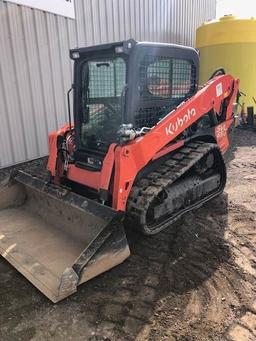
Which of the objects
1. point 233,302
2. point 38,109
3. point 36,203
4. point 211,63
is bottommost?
point 233,302

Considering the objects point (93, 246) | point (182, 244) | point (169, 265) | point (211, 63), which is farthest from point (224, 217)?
point (211, 63)

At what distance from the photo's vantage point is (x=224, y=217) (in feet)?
13.6

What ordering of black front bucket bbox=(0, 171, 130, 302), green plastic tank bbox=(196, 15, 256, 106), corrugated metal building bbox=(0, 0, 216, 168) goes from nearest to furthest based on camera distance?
black front bucket bbox=(0, 171, 130, 302)
corrugated metal building bbox=(0, 0, 216, 168)
green plastic tank bbox=(196, 15, 256, 106)

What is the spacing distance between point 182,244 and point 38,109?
13.9 feet

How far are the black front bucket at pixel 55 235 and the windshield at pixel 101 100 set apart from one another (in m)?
0.70

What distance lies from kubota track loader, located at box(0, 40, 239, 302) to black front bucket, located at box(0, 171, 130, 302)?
1cm

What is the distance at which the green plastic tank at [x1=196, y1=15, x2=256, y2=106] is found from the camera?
360 inches

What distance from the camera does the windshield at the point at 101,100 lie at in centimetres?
348

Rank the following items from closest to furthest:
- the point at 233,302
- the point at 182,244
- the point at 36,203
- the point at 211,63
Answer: the point at 233,302, the point at 182,244, the point at 36,203, the point at 211,63

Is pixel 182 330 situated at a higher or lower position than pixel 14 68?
lower

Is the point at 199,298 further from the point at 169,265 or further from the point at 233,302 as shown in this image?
the point at 169,265

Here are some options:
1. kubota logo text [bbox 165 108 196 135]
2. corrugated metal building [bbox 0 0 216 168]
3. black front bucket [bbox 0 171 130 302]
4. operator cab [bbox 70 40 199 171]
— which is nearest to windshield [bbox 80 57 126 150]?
operator cab [bbox 70 40 199 171]

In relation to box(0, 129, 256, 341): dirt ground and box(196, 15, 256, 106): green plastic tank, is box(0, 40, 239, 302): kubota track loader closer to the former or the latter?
box(0, 129, 256, 341): dirt ground

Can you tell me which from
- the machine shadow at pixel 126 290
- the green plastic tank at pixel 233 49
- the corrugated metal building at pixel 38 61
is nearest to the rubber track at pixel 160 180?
the machine shadow at pixel 126 290
